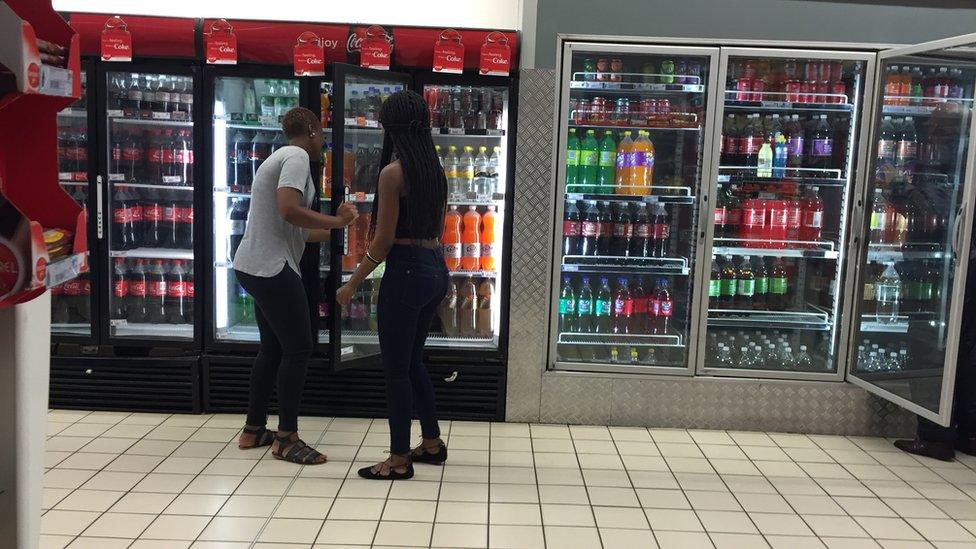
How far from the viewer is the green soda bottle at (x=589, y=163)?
4.82m

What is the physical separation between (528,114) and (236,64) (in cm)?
169

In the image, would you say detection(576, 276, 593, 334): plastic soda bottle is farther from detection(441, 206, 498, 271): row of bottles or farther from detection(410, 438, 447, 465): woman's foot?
detection(410, 438, 447, 465): woman's foot

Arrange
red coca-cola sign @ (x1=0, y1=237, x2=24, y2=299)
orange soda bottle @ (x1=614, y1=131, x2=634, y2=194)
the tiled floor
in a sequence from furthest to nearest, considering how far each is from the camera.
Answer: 1. orange soda bottle @ (x1=614, y1=131, x2=634, y2=194)
2. the tiled floor
3. red coca-cola sign @ (x1=0, y1=237, x2=24, y2=299)

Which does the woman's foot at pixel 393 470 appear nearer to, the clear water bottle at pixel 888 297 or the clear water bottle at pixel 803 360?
the clear water bottle at pixel 803 360

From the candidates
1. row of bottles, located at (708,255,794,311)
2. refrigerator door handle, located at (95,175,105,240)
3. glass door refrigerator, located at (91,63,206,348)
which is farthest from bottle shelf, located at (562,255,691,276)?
refrigerator door handle, located at (95,175,105,240)

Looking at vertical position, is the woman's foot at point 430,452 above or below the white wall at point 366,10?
below

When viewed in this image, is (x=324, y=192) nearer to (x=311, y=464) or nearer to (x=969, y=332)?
(x=311, y=464)

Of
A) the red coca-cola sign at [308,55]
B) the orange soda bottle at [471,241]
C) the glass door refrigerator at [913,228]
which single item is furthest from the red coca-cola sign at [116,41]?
the glass door refrigerator at [913,228]

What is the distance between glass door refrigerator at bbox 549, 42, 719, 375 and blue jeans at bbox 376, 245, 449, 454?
1.22m

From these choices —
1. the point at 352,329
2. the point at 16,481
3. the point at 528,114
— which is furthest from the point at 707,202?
the point at 16,481

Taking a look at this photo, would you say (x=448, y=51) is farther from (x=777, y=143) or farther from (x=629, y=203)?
(x=777, y=143)

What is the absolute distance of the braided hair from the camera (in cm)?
353

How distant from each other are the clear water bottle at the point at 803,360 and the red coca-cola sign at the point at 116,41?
4.39m

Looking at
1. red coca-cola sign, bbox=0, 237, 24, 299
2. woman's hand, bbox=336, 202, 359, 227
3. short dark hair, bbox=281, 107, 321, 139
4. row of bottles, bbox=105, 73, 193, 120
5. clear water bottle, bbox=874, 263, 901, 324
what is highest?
row of bottles, bbox=105, 73, 193, 120
